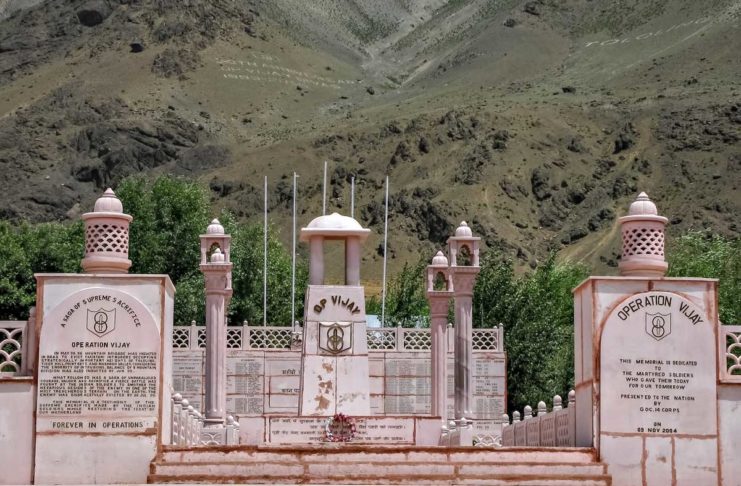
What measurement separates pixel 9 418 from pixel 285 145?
122292 millimetres

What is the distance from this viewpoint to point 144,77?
162 m

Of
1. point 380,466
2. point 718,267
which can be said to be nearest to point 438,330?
point 380,466

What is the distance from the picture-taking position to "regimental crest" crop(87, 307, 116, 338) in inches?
744

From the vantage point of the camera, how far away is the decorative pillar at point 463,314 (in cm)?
2889

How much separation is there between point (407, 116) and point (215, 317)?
372ft

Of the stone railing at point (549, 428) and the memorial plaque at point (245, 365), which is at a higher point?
the memorial plaque at point (245, 365)

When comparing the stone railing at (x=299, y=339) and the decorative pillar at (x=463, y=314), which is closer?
the decorative pillar at (x=463, y=314)

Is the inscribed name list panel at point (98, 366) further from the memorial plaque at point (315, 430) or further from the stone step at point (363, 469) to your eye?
the memorial plaque at point (315, 430)

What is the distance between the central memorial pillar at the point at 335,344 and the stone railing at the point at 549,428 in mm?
2722

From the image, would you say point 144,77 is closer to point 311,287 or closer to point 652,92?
point 652,92

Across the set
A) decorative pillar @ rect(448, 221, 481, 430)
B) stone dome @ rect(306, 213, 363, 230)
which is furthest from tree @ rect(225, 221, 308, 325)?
stone dome @ rect(306, 213, 363, 230)

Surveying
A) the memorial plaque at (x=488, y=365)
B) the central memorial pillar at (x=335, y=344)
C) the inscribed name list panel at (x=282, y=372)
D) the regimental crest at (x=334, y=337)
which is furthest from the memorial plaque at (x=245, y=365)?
the regimental crest at (x=334, y=337)

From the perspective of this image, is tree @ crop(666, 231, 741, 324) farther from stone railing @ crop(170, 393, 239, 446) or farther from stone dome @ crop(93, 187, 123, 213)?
stone dome @ crop(93, 187, 123, 213)

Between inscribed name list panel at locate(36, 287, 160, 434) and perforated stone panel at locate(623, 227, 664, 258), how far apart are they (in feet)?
20.1
